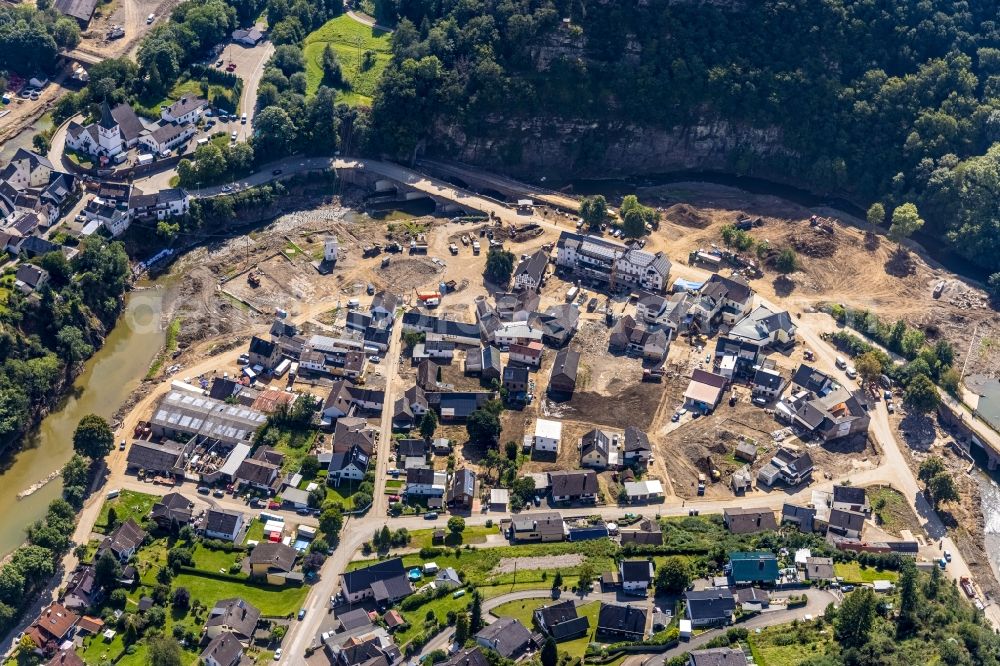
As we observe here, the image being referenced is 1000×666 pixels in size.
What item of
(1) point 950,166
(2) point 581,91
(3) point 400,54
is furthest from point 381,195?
(1) point 950,166

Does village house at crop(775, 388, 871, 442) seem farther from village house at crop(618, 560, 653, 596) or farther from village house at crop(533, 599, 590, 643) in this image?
village house at crop(533, 599, 590, 643)

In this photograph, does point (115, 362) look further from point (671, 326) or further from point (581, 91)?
point (581, 91)

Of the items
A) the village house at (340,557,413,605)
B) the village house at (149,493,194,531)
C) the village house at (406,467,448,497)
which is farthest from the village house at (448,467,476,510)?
the village house at (149,493,194,531)

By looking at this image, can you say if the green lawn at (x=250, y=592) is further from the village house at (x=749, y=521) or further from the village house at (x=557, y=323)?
the village house at (x=557, y=323)

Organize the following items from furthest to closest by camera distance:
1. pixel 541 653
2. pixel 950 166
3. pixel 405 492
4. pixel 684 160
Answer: pixel 684 160, pixel 950 166, pixel 405 492, pixel 541 653

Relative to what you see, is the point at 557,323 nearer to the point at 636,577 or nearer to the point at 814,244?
the point at 636,577
